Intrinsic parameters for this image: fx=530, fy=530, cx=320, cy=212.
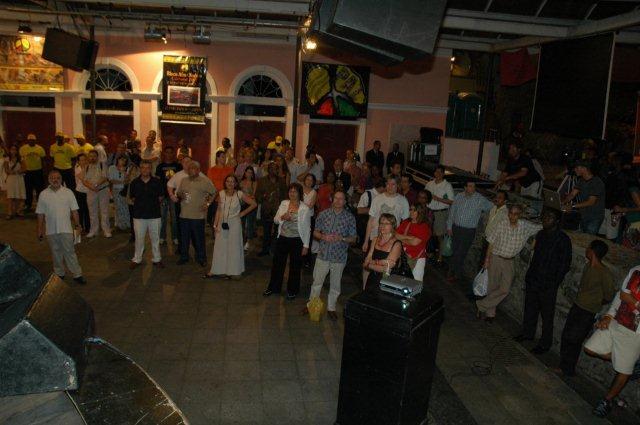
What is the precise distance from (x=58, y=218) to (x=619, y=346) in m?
7.61

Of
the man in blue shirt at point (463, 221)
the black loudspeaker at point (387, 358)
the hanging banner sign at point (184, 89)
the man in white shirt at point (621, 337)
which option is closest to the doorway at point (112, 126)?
the hanging banner sign at point (184, 89)

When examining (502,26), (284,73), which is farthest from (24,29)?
(502,26)

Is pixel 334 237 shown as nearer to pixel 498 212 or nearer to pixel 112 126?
pixel 498 212

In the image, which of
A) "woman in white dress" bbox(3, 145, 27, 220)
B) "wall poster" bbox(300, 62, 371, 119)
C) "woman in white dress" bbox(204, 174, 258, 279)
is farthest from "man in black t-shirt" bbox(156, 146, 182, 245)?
"wall poster" bbox(300, 62, 371, 119)

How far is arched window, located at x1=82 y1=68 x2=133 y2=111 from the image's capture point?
1593cm

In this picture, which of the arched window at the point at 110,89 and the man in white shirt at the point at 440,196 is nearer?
the man in white shirt at the point at 440,196

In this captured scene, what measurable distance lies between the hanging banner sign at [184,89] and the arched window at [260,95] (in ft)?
3.89

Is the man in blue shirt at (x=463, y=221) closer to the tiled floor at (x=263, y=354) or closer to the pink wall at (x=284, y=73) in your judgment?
the tiled floor at (x=263, y=354)

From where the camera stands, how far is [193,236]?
9445mm

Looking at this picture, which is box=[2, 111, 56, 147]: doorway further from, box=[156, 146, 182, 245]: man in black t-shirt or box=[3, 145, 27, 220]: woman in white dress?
box=[156, 146, 182, 245]: man in black t-shirt

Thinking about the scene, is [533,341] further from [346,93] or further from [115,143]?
[115,143]

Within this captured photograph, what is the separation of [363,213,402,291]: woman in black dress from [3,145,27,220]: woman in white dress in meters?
9.30

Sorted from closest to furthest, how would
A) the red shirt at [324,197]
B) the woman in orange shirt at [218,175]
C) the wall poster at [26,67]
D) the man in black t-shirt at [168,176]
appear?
1. the red shirt at [324,197]
2. the man in black t-shirt at [168,176]
3. the woman in orange shirt at [218,175]
4. the wall poster at [26,67]

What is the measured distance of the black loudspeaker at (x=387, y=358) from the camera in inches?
158
